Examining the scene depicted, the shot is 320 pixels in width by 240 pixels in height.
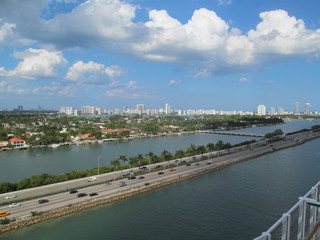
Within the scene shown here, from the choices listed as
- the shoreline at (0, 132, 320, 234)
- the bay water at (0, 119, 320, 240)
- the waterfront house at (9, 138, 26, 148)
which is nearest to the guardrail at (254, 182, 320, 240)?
the bay water at (0, 119, 320, 240)

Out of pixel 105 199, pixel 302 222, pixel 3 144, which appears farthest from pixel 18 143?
pixel 302 222

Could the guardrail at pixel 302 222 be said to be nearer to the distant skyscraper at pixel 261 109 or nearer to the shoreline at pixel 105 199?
the shoreline at pixel 105 199

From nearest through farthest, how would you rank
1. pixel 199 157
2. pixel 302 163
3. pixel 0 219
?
pixel 0 219
pixel 302 163
pixel 199 157

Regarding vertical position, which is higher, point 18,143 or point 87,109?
point 87,109

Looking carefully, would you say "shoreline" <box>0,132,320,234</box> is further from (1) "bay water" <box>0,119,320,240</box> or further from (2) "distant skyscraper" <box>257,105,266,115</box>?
(2) "distant skyscraper" <box>257,105,266,115</box>

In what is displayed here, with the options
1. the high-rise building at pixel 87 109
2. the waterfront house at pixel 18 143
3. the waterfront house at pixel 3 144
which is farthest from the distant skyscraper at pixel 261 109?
the waterfront house at pixel 3 144

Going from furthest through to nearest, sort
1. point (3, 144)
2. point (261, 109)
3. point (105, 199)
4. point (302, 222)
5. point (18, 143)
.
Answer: point (261, 109)
point (18, 143)
point (3, 144)
point (105, 199)
point (302, 222)

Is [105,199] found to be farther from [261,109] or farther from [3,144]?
[261,109]

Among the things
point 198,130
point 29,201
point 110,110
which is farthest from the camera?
point 110,110

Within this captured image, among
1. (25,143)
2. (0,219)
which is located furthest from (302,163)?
(25,143)

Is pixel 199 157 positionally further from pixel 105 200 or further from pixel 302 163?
pixel 105 200

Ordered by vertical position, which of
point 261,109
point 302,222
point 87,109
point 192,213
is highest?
point 261,109
